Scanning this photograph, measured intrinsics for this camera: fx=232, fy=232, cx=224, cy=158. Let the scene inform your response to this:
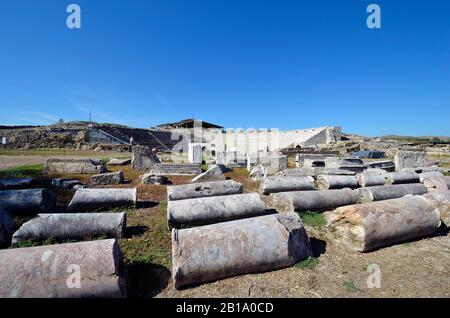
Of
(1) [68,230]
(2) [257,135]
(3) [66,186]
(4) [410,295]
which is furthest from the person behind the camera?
(2) [257,135]

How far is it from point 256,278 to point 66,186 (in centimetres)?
800

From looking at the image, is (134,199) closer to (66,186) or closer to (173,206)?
(173,206)

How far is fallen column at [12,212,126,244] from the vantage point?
378 cm

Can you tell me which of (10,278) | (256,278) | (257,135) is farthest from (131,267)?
(257,135)

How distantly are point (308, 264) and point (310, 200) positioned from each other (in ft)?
8.33

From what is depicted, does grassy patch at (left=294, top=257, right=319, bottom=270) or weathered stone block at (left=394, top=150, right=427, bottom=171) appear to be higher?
weathered stone block at (left=394, top=150, right=427, bottom=171)

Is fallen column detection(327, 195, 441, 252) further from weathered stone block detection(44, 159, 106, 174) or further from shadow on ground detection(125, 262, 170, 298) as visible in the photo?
weathered stone block detection(44, 159, 106, 174)

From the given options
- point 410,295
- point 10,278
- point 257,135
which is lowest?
point 410,295

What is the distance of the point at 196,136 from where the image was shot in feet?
122

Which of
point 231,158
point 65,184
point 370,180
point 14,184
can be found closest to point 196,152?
point 231,158

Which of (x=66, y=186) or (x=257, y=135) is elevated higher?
(x=257, y=135)

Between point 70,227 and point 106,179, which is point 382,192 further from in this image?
point 106,179

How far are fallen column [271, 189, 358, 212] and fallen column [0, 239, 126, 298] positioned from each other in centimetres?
404

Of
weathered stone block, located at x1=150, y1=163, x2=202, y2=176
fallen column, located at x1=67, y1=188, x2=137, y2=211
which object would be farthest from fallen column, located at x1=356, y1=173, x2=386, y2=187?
fallen column, located at x1=67, y1=188, x2=137, y2=211
